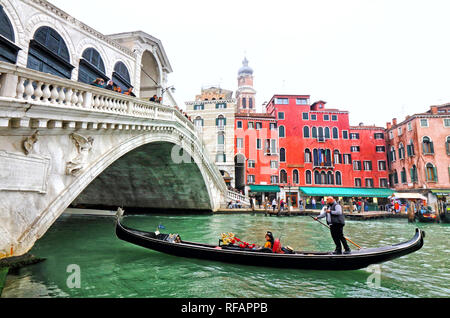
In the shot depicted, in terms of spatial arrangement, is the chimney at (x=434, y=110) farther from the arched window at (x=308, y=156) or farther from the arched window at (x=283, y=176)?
the arched window at (x=283, y=176)

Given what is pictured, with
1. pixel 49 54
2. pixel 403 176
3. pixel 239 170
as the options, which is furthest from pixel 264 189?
pixel 49 54

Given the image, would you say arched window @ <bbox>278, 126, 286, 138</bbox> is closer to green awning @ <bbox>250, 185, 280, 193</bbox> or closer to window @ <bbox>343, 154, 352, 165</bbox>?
green awning @ <bbox>250, 185, 280, 193</bbox>

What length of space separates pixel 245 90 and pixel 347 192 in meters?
31.4

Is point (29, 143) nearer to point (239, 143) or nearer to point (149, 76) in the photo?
point (149, 76)

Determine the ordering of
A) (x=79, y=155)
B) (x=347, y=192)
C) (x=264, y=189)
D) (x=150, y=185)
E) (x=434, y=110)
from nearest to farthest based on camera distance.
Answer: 1. (x=79, y=155)
2. (x=150, y=185)
3. (x=434, y=110)
4. (x=264, y=189)
5. (x=347, y=192)

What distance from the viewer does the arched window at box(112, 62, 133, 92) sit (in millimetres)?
9977

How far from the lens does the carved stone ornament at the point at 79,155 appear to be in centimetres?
515

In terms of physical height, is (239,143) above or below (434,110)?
below

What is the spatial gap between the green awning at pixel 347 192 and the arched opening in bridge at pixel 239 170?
5.28m

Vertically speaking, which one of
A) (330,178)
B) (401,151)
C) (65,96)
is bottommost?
(330,178)

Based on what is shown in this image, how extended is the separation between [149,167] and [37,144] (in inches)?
369

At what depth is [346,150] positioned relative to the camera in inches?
926

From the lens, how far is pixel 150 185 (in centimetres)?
1573

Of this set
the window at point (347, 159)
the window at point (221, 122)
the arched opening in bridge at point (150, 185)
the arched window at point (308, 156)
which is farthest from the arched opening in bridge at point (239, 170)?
the window at point (347, 159)
